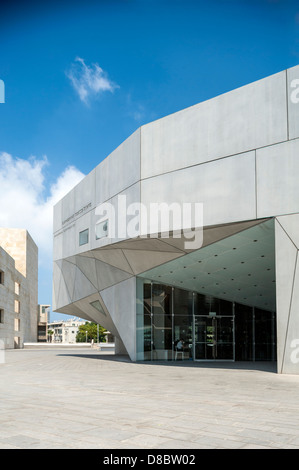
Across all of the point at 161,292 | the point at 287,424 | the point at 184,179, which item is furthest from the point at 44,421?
the point at 161,292

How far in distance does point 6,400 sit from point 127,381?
476 centimetres

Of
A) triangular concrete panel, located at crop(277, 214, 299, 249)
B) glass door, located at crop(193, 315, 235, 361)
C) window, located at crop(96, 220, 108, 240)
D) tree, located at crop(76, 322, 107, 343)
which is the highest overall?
window, located at crop(96, 220, 108, 240)

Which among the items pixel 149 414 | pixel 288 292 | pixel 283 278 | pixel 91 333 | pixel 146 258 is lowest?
pixel 91 333

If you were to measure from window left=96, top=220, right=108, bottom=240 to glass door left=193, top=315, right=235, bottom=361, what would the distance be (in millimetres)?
6314

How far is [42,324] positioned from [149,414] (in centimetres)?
13011

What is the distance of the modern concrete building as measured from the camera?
51.7 ft

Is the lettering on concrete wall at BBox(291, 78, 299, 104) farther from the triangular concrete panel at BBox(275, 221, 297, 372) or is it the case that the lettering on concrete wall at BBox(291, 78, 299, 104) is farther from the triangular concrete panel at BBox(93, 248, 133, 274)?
the triangular concrete panel at BBox(93, 248, 133, 274)

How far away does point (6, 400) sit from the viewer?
967 centimetres

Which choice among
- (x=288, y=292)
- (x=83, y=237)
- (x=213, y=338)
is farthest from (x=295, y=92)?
(x=83, y=237)

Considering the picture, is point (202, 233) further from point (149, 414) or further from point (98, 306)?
point (98, 306)

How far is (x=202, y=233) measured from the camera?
706 inches

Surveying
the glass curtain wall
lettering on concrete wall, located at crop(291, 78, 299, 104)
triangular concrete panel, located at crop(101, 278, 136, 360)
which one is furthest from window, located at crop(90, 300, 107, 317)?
lettering on concrete wall, located at crop(291, 78, 299, 104)

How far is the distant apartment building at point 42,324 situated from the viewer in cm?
12850

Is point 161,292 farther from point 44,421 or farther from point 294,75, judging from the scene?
point 44,421
